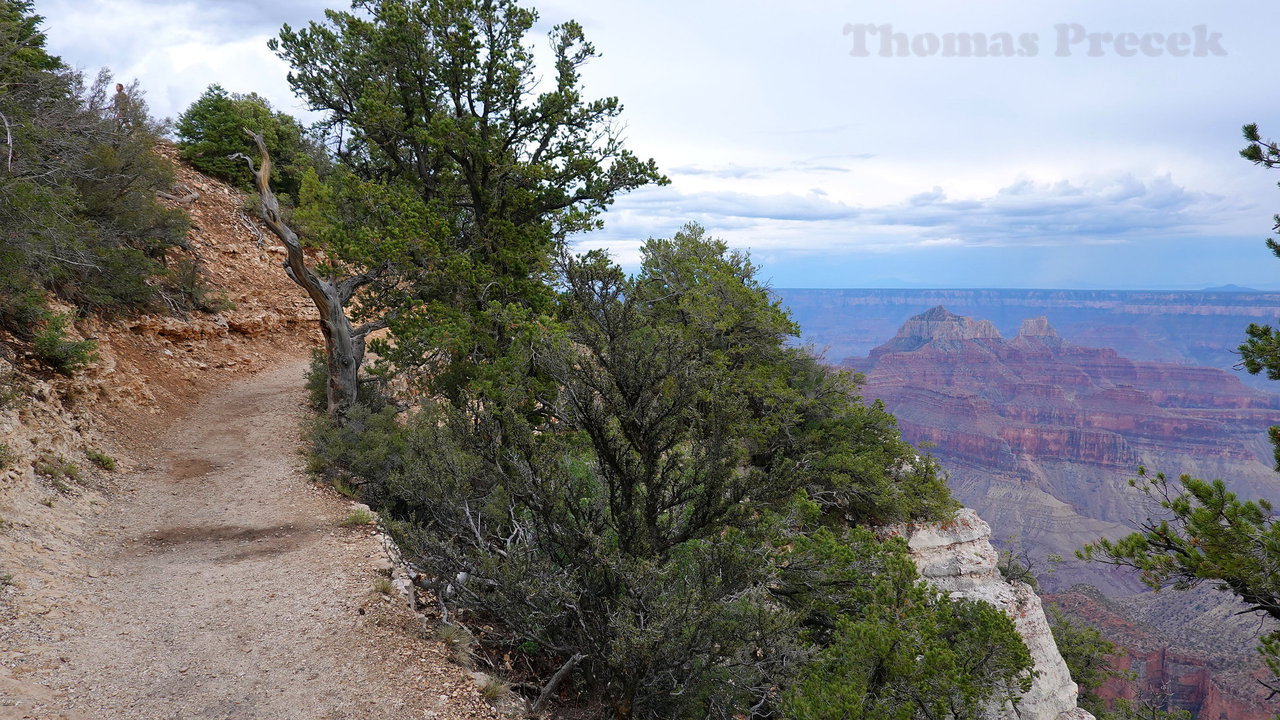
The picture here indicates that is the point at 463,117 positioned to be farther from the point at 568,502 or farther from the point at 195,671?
the point at 195,671

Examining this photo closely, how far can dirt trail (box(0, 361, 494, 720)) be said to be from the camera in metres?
5.94

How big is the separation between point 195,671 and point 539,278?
9.81 metres

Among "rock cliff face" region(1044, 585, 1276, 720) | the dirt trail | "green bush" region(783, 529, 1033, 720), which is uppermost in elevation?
the dirt trail

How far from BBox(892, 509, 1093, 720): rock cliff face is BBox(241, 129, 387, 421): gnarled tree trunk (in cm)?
1446

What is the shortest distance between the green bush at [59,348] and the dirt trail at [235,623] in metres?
2.67

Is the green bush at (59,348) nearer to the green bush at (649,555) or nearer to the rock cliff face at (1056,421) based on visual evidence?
the green bush at (649,555)

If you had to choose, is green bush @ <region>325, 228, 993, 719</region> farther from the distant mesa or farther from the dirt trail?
the distant mesa

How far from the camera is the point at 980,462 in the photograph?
378ft

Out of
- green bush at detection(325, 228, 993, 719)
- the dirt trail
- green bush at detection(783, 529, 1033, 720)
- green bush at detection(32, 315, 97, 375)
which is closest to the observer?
the dirt trail

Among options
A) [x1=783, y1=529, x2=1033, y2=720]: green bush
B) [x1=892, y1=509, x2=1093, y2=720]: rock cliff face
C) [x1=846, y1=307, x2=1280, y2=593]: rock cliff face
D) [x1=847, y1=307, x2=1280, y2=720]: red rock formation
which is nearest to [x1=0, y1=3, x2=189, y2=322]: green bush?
[x1=783, y1=529, x2=1033, y2=720]: green bush

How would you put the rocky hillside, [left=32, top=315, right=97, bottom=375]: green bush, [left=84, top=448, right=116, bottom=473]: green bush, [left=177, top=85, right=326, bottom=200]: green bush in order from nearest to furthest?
1. the rocky hillside
2. [left=84, top=448, right=116, bottom=473]: green bush
3. [left=32, top=315, right=97, bottom=375]: green bush
4. [left=177, top=85, right=326, bottom=200]: green bush

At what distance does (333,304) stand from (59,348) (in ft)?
15.4

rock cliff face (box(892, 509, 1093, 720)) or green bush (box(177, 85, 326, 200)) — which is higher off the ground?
green bush (box(177, 85, 326, 200))

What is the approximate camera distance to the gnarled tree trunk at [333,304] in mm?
Result: 13180
